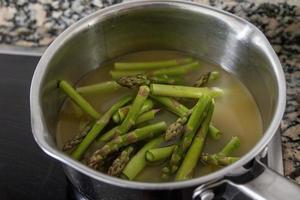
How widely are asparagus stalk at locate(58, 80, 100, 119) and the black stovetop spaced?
0.09m

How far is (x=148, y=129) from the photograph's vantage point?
0.73 m

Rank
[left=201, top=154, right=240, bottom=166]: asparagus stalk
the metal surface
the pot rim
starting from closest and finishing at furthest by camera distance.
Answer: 1. the pot rim
2. [left=201, top=154, right=240, bottom=166]: asparagus stalk
3. the metal surface

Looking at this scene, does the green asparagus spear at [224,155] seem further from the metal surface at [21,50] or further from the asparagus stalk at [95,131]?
the metal surface at [21,50]

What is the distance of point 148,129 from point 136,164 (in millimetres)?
58

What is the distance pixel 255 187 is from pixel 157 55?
355 mm

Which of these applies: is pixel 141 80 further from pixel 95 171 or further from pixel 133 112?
pixel 95 171

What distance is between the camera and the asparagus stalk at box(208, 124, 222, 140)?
2.41ft

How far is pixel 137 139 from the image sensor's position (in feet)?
2.37

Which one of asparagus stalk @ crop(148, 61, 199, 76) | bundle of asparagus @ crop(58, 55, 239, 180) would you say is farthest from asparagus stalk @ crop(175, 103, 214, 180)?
asparagus stalk @ crop(148, 61, 199, 76)

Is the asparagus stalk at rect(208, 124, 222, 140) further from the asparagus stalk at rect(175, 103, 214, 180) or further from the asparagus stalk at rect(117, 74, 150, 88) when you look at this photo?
the asparagus stalk at rect(117, 74, 150, 88)

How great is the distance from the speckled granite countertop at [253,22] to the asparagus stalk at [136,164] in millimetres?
209

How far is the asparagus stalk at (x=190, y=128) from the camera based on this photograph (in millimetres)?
694

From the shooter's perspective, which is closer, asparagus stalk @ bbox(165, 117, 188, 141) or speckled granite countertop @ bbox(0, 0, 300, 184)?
asparagus stalk @ bbox(165, 117, 188, 141)

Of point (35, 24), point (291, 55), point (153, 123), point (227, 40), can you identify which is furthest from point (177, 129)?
point (35, 24)
